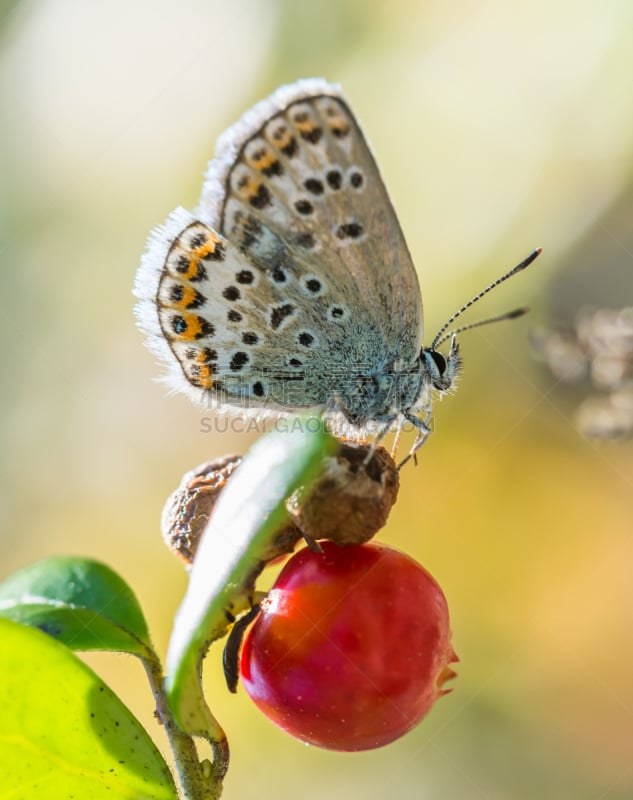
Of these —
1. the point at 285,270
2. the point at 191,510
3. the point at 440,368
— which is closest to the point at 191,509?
the point at 191,510

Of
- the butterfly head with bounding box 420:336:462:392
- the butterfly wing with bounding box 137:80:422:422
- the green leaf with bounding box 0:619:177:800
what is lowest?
the butterfly head with bounding box 420:336:462:392

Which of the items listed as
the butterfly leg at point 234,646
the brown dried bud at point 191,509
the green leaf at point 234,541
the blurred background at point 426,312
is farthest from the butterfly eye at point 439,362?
the green leaf at point 234,541

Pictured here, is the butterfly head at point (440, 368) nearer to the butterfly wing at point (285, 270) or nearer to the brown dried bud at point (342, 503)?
the butterfly wing at point (285, 270)

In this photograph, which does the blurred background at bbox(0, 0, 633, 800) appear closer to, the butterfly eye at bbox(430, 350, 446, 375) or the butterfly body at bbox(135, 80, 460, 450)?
the butterfly eye at bbox(430, 350, 446, 375)

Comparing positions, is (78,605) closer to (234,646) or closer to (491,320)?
(234,646)

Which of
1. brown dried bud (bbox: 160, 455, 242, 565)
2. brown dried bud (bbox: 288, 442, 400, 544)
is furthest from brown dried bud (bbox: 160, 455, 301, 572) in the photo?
brown dried bud (bbox: 288, 442, 400, 544)

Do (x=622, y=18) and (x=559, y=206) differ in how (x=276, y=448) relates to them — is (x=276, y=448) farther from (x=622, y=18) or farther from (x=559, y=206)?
(x=622, y=18)
